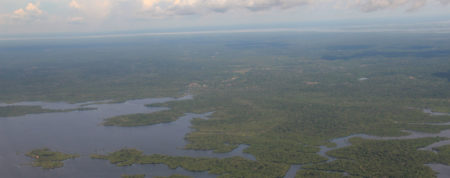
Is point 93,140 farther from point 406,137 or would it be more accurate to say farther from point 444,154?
point 444,154

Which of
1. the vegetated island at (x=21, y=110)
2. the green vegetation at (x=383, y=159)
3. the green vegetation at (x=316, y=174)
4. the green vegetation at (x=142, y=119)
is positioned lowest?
the green vegetation at (x=316, y=174)

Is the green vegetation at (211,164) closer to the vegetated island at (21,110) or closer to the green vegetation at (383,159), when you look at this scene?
the green vegetation at (383,159)

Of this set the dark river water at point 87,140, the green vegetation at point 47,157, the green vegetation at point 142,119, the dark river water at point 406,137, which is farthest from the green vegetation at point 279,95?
the green vegetation at point 47,157

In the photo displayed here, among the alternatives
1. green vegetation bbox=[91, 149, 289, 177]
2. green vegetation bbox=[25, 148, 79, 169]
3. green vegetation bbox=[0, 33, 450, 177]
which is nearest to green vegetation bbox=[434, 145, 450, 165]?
green vegetation bbox=[0, 33, 450, 177]

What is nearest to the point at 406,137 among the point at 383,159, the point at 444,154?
the point at 444,154

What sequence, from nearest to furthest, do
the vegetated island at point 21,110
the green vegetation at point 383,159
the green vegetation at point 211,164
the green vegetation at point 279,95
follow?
the green vegetation at point 383,159, the green vegetation at point 211,164, the green vegetation at point 279,95, the vegetated island at point 21,110

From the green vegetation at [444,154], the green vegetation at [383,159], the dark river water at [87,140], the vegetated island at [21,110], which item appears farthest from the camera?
the vegetated island at [21,110]
